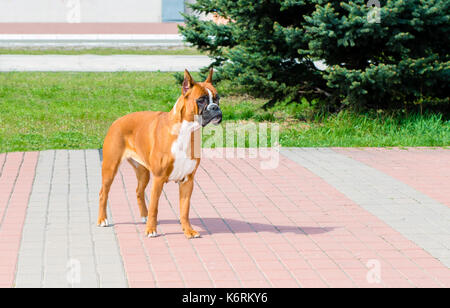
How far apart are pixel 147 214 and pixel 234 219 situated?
0.83 m

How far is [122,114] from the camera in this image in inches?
519

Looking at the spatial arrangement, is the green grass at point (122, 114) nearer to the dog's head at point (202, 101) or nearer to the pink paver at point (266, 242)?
the pink paver at point (266, 242)

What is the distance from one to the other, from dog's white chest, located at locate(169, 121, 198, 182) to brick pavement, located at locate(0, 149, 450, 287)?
25.1 inches

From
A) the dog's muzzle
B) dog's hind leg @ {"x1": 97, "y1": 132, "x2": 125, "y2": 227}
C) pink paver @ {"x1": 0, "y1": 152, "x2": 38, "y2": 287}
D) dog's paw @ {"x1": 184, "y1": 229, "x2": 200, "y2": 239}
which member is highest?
the dog's muzzle

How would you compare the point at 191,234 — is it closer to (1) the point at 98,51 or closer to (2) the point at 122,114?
(2) the point at 122,114

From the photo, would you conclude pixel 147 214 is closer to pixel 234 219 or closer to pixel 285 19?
pixel 234 219

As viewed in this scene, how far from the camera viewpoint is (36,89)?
16.3 meters

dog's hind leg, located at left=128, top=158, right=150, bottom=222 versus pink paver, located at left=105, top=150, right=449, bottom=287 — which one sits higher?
dog's hind leg, located at left=128, top=158, right=150, bottom=222

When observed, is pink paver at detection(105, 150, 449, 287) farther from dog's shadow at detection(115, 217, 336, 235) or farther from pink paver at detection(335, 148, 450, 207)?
pink paver at detection(335, 148, 450, 207)

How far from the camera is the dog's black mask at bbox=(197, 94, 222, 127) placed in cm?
558

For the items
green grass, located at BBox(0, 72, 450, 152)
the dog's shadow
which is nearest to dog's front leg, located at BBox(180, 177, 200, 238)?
the dog's shadow

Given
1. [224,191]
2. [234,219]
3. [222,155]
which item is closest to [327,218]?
[234,219]

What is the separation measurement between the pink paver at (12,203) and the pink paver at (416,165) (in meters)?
4.30

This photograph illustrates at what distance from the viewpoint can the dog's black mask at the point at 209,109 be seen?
5.58 meters
